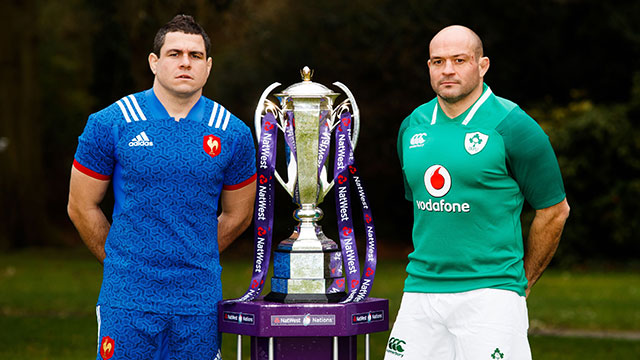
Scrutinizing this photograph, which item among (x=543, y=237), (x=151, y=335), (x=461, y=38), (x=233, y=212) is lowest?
(x=151, y=335)

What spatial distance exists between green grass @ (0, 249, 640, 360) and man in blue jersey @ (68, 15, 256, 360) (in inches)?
178

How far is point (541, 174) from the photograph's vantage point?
4.20 meters

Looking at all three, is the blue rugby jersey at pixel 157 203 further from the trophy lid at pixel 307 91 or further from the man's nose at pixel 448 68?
the man's nose at pixel 448 68

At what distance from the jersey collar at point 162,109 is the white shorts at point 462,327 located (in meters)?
1.22

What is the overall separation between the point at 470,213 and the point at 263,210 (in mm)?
1021

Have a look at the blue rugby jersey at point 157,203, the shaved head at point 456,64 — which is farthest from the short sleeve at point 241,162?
the shaved head at point 456,64

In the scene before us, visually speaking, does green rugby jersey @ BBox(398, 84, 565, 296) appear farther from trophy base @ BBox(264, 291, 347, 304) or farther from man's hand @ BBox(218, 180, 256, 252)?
man's hand @ BBox(218, 180, 256, 252)

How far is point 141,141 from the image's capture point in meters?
4.41

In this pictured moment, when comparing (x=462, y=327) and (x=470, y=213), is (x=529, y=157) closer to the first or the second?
(x=470, y=213)

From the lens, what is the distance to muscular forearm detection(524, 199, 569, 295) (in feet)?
14.1

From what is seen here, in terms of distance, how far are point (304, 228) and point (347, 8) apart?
1505 centimetres

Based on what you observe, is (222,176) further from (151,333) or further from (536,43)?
(536,43)

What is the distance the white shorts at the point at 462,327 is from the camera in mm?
4078

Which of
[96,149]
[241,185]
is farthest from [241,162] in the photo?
[96,149]
